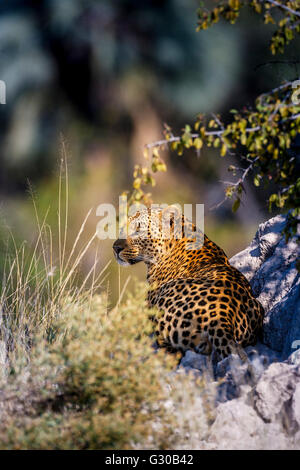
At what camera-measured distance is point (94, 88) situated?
1177 cm

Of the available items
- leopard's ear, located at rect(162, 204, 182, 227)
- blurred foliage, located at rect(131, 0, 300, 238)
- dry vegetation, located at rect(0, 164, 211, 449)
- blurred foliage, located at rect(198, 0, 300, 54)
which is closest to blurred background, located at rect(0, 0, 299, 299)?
leopard's ear, located at rect(162, 204, 182, 227)

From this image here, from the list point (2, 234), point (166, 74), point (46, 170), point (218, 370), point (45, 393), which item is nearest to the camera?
point (45, 393)

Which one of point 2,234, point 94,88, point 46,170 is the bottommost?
point 2,234

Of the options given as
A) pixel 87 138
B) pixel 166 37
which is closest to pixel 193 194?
pixel 87 138

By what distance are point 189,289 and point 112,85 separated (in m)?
6.85

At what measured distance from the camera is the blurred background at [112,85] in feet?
36.4

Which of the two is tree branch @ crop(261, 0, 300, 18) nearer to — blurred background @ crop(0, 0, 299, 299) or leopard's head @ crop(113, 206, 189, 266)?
leopard's head @ crop(113, 206, 189, 266)

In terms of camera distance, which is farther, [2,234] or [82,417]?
[2,234]

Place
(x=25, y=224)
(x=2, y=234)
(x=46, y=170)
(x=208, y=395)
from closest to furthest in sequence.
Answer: (x=208, y=395), (x=2, y=234), (x=25, y=224), (x=46, y=170)

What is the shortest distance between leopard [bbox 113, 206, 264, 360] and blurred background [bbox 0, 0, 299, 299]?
159 inches

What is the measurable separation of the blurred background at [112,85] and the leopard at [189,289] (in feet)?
13.2

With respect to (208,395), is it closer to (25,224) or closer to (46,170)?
(25,224)

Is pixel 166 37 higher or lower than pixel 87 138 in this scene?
higher

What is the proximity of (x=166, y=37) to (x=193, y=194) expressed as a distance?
323cm
